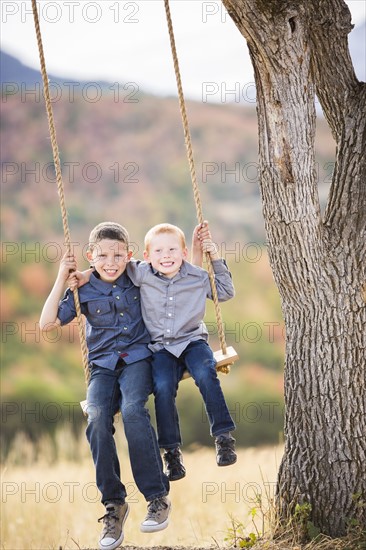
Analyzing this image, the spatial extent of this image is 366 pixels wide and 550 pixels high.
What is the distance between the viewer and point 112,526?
3.41 m

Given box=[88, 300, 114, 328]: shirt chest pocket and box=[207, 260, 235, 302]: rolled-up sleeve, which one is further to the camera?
box=[207, 260, 235, 302]: rolled-up sleeve

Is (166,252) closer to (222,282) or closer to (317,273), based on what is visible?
(222,282)

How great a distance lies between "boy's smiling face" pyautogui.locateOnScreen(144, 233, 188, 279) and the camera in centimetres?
373

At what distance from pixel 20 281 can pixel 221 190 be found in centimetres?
386

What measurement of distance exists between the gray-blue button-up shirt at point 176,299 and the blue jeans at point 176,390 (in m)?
0.06

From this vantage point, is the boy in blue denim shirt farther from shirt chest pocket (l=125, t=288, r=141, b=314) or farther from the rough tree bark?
the rough tree bark

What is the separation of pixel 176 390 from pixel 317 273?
840 millimetres

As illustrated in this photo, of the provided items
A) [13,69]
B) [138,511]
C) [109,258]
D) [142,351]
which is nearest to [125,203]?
[13,69]

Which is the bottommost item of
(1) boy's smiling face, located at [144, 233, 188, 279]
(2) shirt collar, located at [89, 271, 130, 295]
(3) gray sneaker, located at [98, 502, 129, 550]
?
(3) gray sneaker, located at [98, 502, 129, 550]

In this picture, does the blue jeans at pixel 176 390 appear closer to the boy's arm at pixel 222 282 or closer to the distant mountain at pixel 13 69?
the boy's arm at pixel 222 282

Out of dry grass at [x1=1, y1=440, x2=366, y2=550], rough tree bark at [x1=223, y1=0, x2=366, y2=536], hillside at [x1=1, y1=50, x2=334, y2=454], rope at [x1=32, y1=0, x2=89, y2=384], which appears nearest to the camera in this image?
rope at [x1=32, y1=0, x2=89, y2=384]

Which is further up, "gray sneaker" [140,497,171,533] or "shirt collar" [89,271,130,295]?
"shirt collar" [89,271,130,295]

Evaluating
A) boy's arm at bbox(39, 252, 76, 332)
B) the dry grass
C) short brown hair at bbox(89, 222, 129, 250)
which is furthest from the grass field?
short brown hair at bbox(89, 222, 129, 250)

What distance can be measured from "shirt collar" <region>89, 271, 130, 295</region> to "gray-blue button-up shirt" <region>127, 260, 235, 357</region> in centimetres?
4
